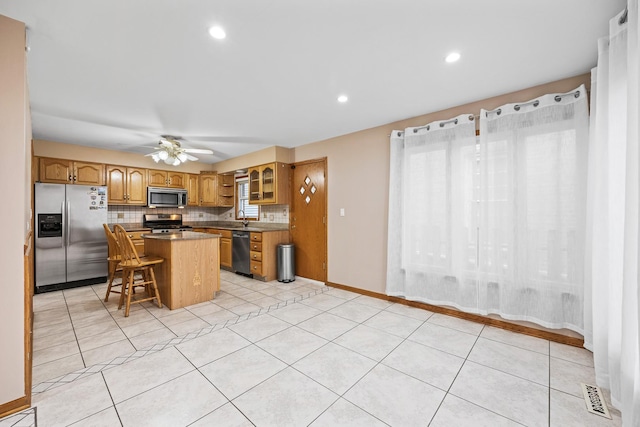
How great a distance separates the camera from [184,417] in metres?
1.55

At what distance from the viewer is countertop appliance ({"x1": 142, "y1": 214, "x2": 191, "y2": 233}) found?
5.66 meters

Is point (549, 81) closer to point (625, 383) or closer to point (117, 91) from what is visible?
point (625, 383)

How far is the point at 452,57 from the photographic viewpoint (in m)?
2.09

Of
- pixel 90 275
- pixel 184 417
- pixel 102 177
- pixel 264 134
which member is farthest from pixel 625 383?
pixel 102 177

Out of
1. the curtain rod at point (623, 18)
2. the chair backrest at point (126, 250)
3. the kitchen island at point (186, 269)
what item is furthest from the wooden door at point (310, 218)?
the curtain rod at point (623, 18)

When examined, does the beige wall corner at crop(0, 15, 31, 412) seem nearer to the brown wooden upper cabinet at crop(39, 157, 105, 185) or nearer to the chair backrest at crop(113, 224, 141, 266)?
the chair backrest at crop(113, 224, 141, 266)

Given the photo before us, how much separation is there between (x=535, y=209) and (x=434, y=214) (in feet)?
3.12

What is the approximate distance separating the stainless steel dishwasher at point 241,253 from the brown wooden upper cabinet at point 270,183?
2.52 feet

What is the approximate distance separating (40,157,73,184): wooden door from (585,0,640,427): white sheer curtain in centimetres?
678

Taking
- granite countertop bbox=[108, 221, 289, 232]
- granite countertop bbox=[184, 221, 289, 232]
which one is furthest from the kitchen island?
granite countertop bbox=[184, 221, 289, 232]

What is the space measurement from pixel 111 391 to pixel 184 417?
0.66 metres

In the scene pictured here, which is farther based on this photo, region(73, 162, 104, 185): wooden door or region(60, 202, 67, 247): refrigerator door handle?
region(73, 162, 104, 185): wooden door

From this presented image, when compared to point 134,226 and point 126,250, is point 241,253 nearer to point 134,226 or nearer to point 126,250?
point 126,250

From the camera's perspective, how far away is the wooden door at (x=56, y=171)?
4.29 metres
